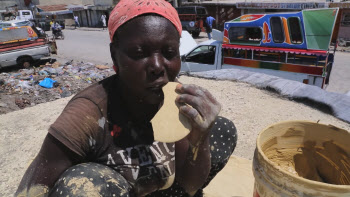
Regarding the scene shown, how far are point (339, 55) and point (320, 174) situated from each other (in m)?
12.5

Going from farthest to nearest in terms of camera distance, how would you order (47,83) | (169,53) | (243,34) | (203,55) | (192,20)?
1. (192,20)
2. (47,83)
3. (203,55)
4. (243,34)
5. (169,53)

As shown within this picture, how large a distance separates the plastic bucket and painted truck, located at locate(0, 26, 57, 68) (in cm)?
1054

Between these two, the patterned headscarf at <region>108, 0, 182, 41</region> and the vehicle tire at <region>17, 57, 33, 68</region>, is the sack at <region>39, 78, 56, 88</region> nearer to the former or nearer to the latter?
→ the vehicle tire at <region>17, 57, 33, 68</region>

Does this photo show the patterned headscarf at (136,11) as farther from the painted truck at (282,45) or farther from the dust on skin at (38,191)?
the painted truck at (282,45)

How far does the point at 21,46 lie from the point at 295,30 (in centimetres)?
959

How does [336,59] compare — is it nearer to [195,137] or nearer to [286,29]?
[286,29]

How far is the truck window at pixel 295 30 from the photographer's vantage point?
588cm

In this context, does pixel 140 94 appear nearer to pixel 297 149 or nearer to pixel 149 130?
pixel 149 130

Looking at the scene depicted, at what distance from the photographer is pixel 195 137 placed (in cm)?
130

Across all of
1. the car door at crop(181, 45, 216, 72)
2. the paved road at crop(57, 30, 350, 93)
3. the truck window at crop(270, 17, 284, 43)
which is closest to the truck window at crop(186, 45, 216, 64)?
the car door at crop(181, 45, 216, 72)

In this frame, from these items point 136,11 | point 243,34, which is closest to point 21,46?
point 243,34

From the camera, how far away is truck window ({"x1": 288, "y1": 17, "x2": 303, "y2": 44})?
588 cm

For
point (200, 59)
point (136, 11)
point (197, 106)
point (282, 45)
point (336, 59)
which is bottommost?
point (336, 59)

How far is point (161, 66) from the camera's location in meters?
1.20
